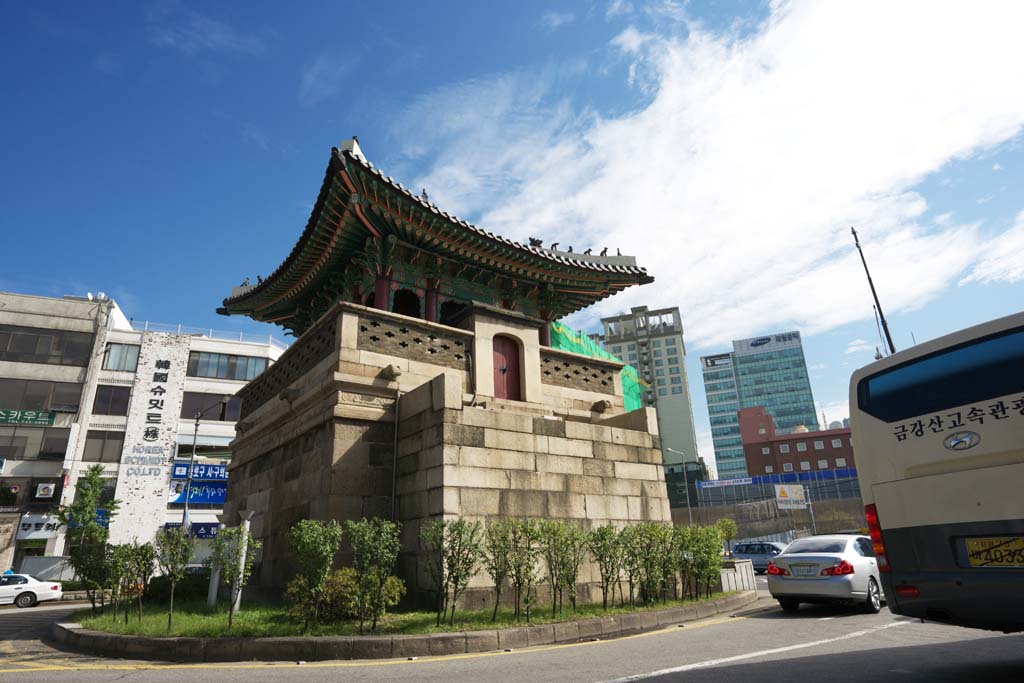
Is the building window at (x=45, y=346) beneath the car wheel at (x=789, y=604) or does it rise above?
above

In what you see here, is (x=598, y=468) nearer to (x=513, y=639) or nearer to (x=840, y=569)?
(x=840, y=569)

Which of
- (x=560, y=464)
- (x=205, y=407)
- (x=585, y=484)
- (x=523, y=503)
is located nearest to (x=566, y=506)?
(x=585, y=484)

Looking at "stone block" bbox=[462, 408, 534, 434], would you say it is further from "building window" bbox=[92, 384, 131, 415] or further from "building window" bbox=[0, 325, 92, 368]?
"building window" bbox=[0, 325, 92, 368]

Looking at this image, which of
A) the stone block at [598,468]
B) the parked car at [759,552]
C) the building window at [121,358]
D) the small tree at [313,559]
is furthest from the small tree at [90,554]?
the building window at [121,358]

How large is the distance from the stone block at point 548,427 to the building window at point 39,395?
33.9 metres

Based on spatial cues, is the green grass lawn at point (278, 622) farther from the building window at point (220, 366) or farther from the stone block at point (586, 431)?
the building window at point (220, 366)

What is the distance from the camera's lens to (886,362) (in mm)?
5699

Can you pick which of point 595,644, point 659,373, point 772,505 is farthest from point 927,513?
point 659,373

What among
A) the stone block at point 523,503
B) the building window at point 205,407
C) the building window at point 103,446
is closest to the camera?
the stone block at point 523,503

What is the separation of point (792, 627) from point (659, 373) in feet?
337

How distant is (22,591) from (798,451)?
77474 millimetres

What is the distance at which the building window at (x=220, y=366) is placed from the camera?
3778 centimetres

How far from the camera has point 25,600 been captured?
68.0 ft

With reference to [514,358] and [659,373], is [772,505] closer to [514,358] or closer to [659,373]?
[514,358]
